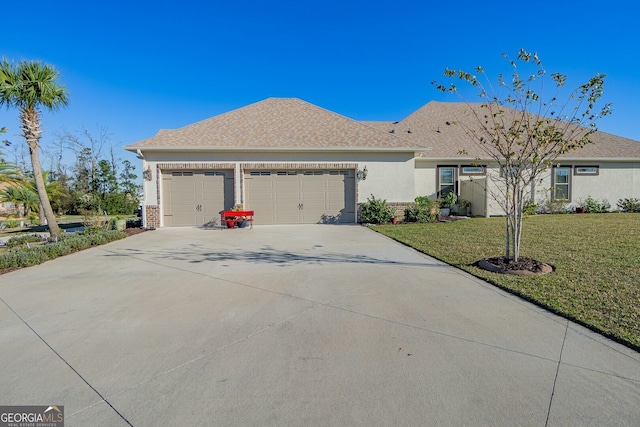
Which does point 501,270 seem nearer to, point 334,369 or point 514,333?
point 514,333

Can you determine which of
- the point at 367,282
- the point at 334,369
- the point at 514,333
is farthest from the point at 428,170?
the point at 334,369

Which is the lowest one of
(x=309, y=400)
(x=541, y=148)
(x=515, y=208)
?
(x=309, y=400)

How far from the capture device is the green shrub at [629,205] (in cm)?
1700

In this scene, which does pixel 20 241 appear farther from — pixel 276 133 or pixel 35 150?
pixel 276 133

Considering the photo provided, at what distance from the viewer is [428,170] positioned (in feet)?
53.0

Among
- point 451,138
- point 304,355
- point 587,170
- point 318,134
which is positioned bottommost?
point 304,355

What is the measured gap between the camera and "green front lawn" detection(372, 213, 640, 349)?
12.2 ft

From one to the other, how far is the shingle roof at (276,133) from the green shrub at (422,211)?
2518 mm

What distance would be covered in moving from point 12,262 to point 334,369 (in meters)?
7.81

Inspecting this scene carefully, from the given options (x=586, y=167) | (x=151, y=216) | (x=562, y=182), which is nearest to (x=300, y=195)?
(x=151, y=216)

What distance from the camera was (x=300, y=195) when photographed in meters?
14.0

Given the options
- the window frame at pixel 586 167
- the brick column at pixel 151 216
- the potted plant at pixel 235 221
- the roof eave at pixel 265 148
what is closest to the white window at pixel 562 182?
the window frame at pixel 586 167

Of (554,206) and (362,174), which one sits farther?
(554,206)

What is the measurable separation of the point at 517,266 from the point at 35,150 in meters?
15.1
